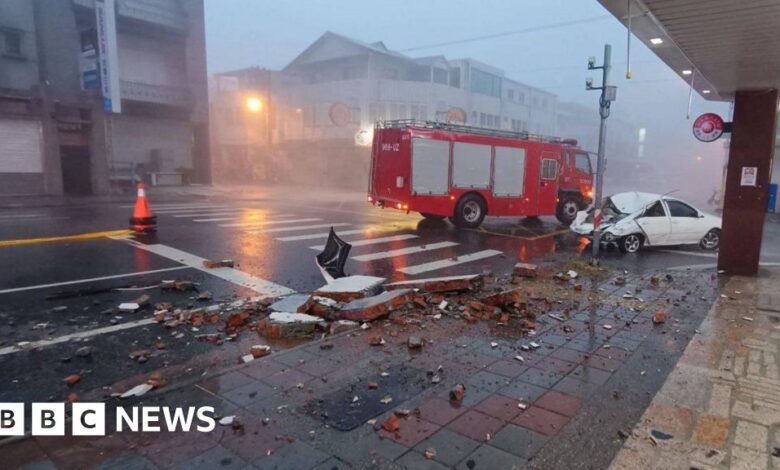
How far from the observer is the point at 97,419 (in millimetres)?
3639

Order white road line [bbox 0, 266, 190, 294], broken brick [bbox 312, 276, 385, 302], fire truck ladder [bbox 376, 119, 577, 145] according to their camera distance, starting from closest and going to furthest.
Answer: broken brick [bbox 312, 276, 385, 302], white road line [bbox 0, 266, 190, 294], fire truck ladder [bbox 376, 119, 577, 145]

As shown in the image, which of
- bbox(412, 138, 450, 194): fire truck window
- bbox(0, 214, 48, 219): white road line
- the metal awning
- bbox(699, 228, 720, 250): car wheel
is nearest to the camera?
the metal awning

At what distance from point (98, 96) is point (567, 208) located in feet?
74.3

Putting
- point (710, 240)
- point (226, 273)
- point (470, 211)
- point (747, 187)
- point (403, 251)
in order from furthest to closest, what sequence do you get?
point (470, 211) → point (710, 240) → point (403, 251) → point (747, 187) → point (226, 273)

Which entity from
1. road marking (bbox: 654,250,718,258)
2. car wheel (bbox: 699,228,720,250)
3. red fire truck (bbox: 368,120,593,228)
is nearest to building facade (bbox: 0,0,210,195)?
red fire truck (bbox: 368,120,593,228)

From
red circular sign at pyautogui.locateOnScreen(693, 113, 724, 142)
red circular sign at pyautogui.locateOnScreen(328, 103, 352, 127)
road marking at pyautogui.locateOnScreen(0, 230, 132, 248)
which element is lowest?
road marking at pyautogui.locateOnScreen(0, 230, 132, 248)

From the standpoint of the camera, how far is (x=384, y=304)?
20.1 feet

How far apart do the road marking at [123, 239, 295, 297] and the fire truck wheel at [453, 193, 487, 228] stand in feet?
27.4

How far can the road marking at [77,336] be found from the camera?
497 centimetres

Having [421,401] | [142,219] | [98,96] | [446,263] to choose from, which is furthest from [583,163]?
[98,96]

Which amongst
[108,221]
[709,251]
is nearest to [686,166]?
[709,251]

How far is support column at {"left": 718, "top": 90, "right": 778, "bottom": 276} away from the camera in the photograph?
8.59 m

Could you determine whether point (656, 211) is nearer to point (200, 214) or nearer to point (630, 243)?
point (630, 243)

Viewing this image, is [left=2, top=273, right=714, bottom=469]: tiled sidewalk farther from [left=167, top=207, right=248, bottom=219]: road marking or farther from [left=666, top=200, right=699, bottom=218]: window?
[left=167, top=207, right=248, bottom=219]: road marking
